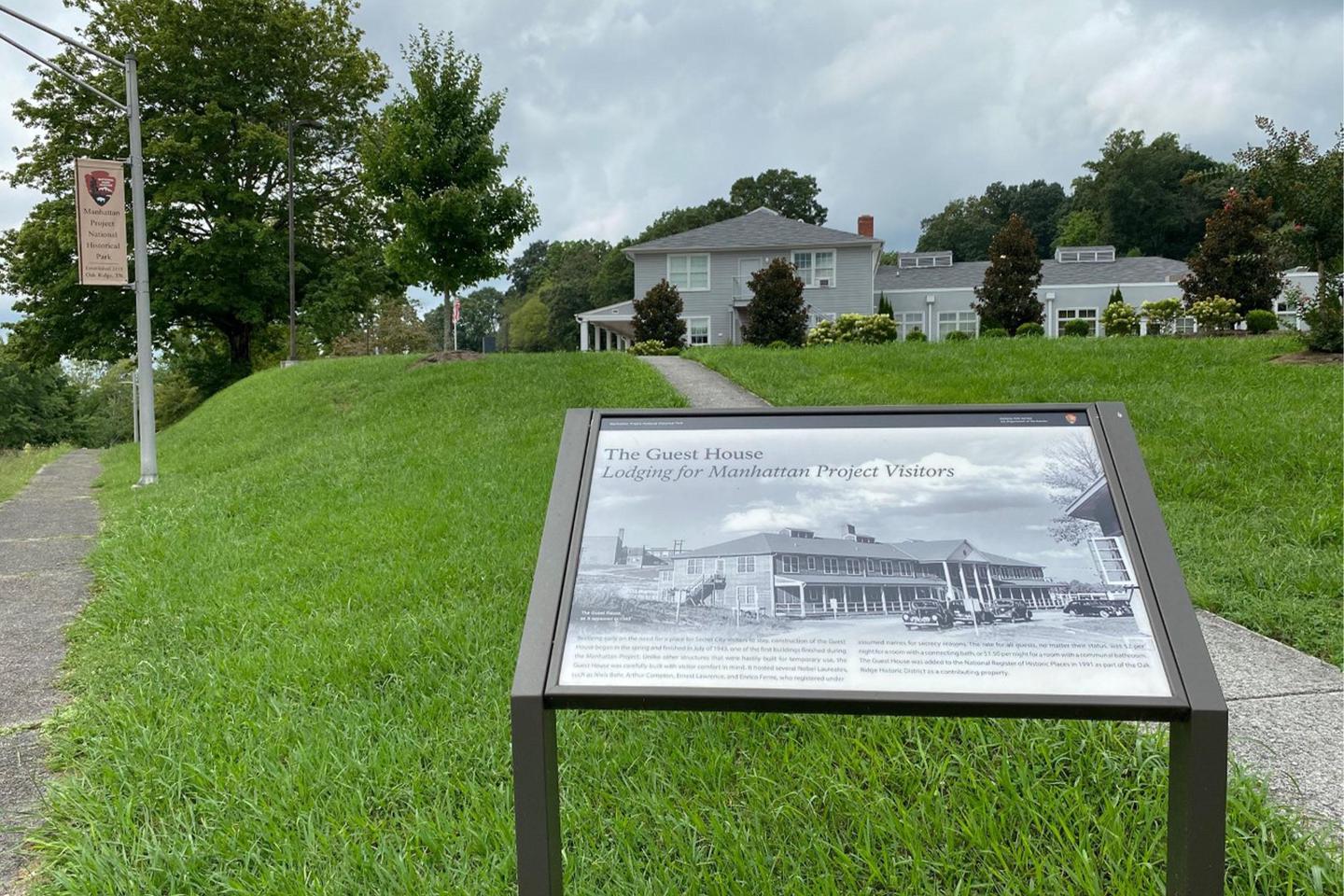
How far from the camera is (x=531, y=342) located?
69.8 metres

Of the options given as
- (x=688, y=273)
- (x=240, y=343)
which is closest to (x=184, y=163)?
(x=240, y=343)

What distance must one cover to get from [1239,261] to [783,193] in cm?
5276

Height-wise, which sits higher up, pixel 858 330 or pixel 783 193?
pixel 783 193

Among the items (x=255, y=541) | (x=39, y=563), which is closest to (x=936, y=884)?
(x=255, y=541)

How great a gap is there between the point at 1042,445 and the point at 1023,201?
8971cm

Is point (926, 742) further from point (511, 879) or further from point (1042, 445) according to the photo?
point (511, 879)

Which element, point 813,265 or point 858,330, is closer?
point 858,330

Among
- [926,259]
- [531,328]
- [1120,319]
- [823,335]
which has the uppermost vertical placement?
[926,259]

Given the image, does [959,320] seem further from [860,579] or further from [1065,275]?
[860,579]

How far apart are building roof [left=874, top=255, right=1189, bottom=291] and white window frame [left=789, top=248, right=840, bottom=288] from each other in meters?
4.37

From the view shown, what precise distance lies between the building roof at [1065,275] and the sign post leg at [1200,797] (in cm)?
4009

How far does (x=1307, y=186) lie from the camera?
14023 millimetres

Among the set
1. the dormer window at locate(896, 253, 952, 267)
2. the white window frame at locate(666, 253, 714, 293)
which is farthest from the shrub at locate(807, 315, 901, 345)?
the dormer window at locate(896, 253, 952, 267)

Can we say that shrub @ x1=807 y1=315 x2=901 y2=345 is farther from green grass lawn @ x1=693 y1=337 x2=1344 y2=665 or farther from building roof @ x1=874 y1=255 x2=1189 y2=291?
building roof @ x1=874 y1=255 x2=1189 y2=291
